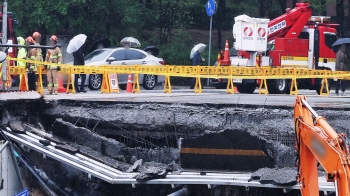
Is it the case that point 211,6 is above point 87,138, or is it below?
above

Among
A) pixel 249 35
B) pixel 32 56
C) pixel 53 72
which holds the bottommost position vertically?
pixel 53 72

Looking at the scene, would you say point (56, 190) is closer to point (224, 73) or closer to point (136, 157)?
point (136, 157)

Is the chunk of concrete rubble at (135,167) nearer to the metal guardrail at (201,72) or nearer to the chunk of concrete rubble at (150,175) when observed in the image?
the chunk of concrete rubble at (150,175)

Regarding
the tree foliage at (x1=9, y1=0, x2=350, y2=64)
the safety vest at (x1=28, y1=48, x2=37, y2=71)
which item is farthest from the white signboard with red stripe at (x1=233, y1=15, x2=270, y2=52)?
the tree foliage at (x1=9, y1=0, x2=350, y2=64)

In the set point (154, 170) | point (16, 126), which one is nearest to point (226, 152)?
point (154, 170)

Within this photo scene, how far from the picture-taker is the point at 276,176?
33.3 ft

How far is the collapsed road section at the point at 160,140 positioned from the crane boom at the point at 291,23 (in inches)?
489

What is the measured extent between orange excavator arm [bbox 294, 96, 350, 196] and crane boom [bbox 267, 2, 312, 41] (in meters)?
16.2

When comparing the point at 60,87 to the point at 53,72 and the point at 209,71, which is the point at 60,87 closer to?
the point at 53,72

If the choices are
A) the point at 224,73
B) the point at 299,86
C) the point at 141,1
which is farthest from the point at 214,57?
the point at 224,73

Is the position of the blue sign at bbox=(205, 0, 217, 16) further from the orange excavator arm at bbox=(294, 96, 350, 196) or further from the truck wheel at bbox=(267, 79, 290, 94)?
the orange excavator arm at bbox=(294, 96, 350, 196)

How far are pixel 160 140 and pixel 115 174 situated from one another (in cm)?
162

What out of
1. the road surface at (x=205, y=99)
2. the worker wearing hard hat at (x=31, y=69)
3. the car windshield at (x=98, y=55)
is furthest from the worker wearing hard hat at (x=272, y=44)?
the worker wearing hard hat at (x=31, y=69)

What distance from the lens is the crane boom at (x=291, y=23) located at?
79.9 ft
